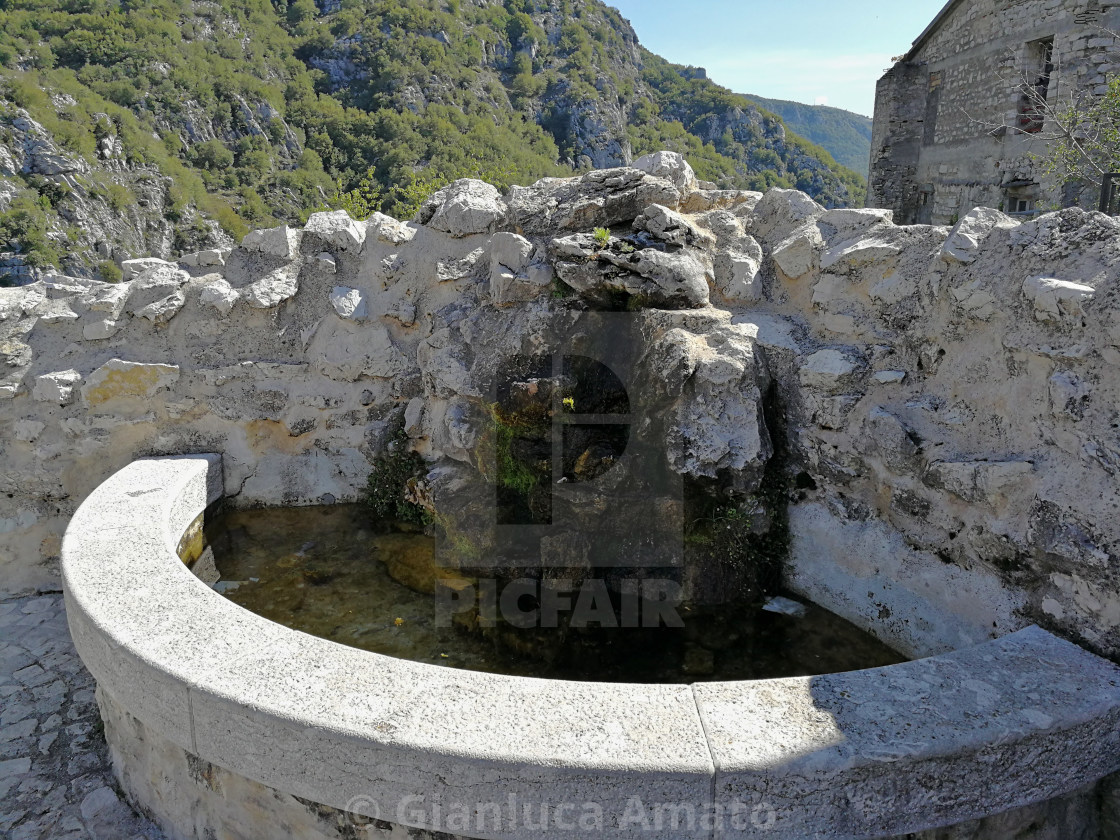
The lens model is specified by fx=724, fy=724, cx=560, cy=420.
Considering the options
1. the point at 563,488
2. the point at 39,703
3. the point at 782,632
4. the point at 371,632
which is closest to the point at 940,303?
the point at 782,632

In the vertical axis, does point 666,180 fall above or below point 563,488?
above

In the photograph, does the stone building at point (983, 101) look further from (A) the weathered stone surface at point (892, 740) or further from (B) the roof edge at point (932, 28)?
(A) the weathered stone surface at point (892, 740)

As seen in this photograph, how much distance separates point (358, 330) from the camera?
4.05m

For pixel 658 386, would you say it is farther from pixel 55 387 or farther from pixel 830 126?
pixel 830 126

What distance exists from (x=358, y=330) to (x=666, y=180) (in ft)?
6.13

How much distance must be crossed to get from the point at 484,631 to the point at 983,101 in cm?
1259

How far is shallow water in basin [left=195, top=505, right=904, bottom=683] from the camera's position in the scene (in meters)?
2.87

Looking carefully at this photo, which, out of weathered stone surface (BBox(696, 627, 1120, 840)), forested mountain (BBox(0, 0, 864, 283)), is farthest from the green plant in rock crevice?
forested mountain (BBox(0, 0, 864, 283))

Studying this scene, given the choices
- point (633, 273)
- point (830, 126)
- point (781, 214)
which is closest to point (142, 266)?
point (633, 273)

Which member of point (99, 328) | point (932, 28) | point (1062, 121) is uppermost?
point (932, 28)

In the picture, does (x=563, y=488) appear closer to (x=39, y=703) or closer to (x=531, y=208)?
(x=531, y=208)

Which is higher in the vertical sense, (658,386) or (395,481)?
(658,386)

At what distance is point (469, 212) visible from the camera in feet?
12.9

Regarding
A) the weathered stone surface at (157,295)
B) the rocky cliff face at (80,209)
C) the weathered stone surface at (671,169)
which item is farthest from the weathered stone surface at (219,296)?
the rocky cliff face at (80,209)
